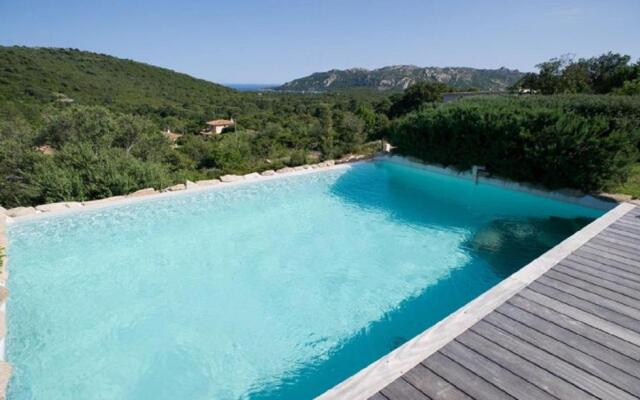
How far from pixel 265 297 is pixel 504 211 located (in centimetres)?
589

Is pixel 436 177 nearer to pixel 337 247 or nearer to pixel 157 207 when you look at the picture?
pixel 337 247

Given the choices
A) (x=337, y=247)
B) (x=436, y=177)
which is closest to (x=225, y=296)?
(x=337, y=247)

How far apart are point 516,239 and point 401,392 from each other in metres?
5.43

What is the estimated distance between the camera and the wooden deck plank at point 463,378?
1945mm

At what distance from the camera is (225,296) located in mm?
4859

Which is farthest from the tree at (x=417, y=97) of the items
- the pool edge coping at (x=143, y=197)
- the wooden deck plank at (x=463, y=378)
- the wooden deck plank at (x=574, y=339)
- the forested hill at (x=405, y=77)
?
the forested hill at (x=405, y=77)

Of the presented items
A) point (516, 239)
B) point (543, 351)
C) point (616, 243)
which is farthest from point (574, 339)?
point (516, 239)

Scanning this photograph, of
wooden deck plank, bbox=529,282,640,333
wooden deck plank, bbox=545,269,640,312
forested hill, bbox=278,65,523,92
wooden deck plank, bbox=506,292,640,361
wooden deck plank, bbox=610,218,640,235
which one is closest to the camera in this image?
wooden deck plank, bbox=506,292,640,361

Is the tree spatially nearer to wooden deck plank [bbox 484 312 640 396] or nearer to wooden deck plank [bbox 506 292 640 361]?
wooden deck plank [bbox 506 292 640 361]

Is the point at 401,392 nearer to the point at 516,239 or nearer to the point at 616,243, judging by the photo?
the point at 616,243

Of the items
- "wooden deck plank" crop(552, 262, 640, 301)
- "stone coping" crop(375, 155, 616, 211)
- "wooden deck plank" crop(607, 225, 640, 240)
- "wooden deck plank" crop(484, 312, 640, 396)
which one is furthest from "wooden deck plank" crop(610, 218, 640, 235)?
"stone coping" crop(375, 155, 616, 211)

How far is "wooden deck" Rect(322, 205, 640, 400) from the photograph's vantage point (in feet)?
6.51

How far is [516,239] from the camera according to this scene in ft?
20.8

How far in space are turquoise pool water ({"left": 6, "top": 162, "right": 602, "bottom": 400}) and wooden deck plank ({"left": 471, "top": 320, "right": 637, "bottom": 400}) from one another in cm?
159
